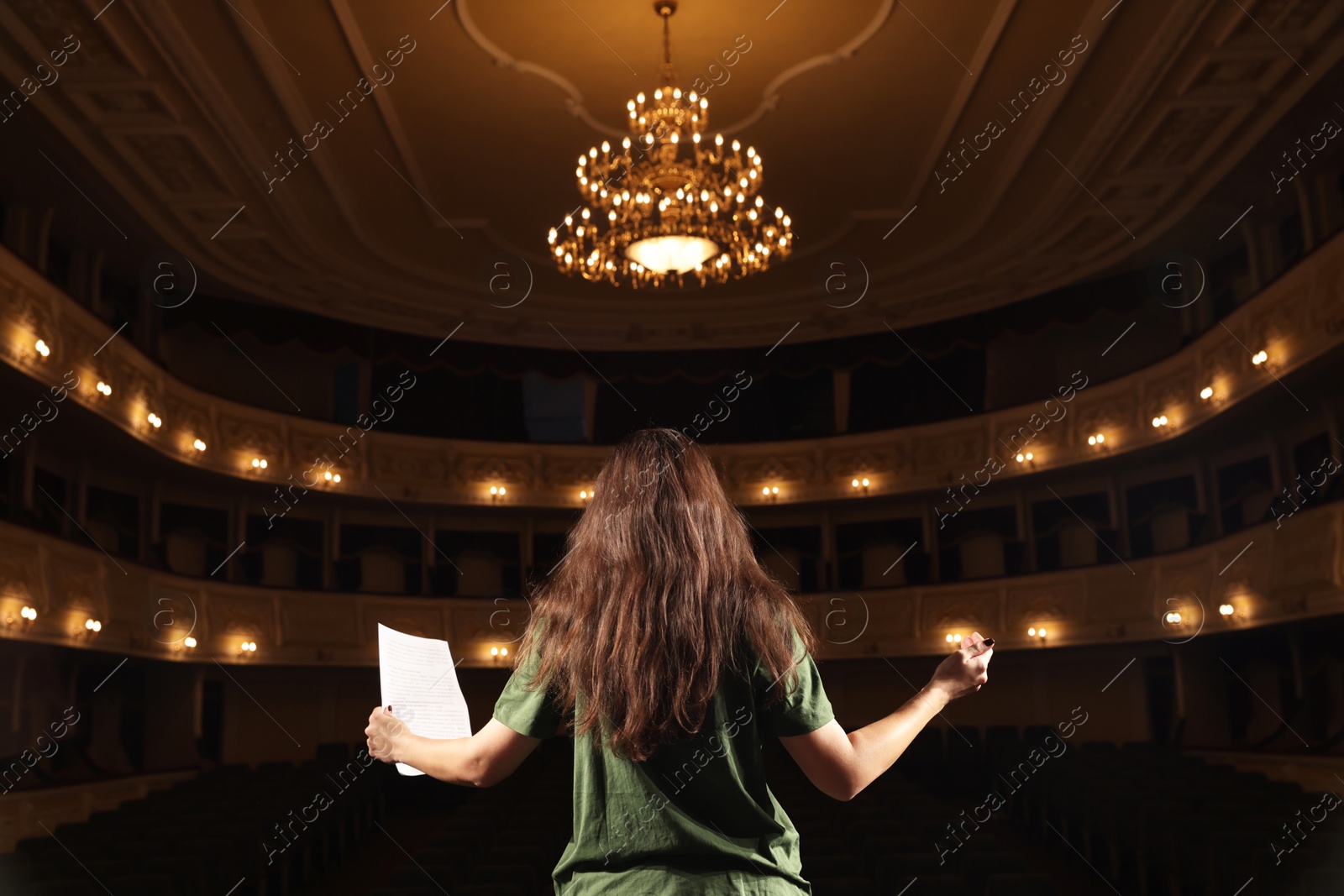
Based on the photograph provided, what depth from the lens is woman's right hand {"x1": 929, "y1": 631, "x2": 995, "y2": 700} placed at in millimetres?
1830

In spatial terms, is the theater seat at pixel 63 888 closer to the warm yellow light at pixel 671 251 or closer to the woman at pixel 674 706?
the woman at pixel 674 706

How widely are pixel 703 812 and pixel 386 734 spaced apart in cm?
58

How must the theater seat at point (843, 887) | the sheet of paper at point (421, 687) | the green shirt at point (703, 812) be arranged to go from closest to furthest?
the green shirt at point (703, 812) < the sheet of paper at point (421, 687) < the theater seat at point (843, 887)

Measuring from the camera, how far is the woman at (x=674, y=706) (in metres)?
1.66

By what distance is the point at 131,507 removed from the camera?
1487 cm

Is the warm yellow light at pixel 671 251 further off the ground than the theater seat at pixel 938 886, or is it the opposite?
the warm yellow light at pixel 671 251

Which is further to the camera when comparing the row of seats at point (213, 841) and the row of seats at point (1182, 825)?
the row of seats at point (213, 841)

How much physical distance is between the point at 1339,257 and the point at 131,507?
14588 millimetres

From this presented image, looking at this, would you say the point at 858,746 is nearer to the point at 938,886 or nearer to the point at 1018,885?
the point at 938,886

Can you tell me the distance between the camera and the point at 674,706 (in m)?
1.65

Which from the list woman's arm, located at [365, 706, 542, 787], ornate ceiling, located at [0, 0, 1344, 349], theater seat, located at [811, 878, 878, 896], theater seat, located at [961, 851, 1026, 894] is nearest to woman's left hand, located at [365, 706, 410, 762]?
woman's arm, located at [365, 706, 542, 787]

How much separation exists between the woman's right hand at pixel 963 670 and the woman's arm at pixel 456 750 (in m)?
0.68

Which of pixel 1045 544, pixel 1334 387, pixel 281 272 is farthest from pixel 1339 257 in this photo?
pixel 281 272

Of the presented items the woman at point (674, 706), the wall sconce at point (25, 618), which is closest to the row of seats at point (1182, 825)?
the woman at point (674, 706)
